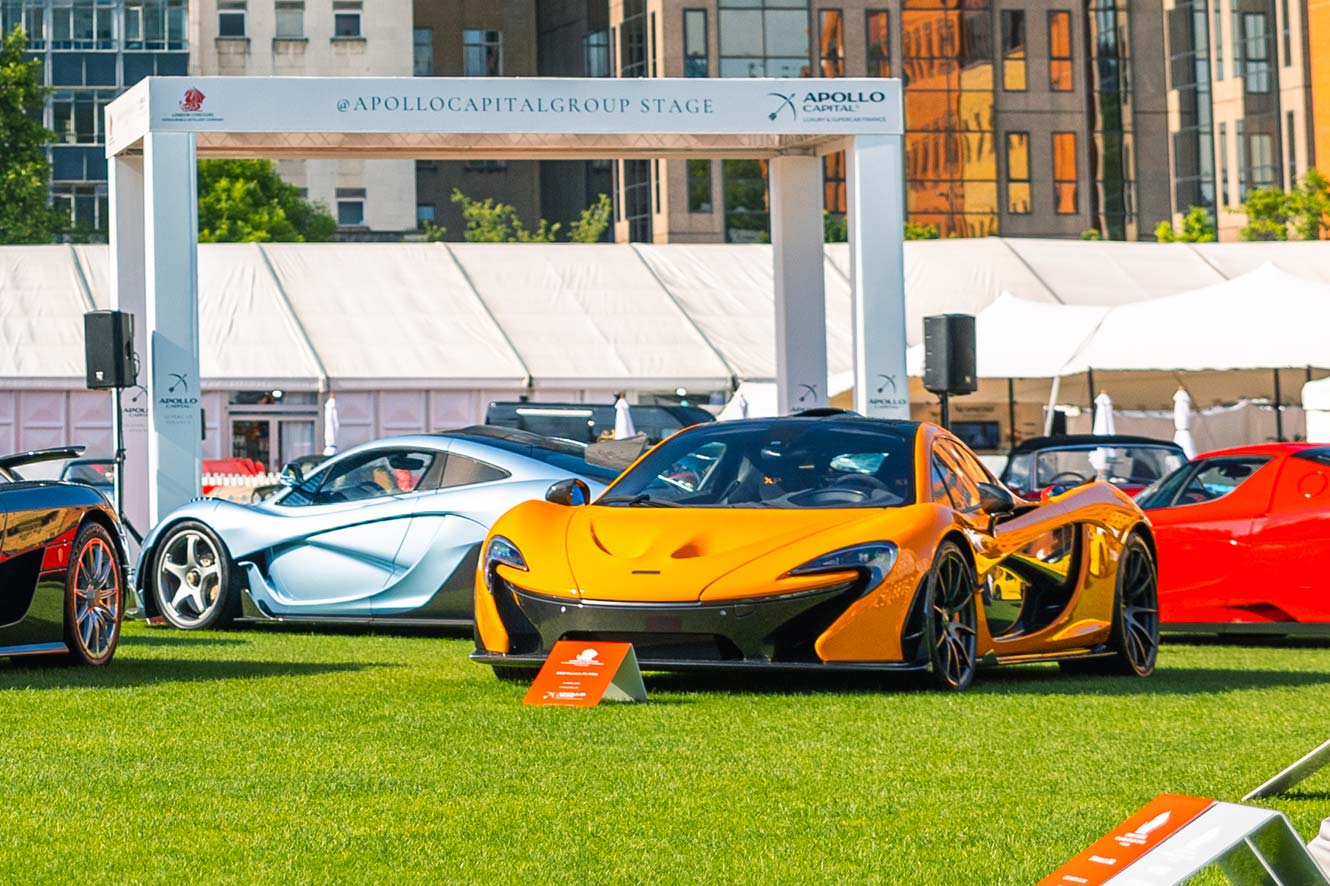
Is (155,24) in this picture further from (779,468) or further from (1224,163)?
(779,468)

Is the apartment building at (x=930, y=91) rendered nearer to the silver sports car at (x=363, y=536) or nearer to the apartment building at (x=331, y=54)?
the apartment building at (x=331, y=54)

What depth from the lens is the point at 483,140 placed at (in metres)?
23.1

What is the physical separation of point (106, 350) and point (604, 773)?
1458 centimetres

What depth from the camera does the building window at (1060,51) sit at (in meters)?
91.6

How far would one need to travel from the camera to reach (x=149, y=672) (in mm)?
10797

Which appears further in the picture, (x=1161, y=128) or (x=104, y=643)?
(x=1161, y=128)

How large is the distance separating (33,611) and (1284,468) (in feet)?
26.2

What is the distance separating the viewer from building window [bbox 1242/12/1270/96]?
105 metres

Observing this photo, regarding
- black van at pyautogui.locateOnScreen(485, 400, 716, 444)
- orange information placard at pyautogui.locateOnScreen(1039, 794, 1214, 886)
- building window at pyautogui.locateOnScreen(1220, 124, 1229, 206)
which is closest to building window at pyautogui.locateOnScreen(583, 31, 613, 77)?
building window at pyautogui.locateOnScreen(1220, 124, 1229, 206)

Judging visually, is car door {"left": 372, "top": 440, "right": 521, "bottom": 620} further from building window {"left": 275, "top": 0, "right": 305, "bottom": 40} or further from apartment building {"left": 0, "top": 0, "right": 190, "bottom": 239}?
building window {"left": 275, "top": 0, "right": 305, "bottom": 40}

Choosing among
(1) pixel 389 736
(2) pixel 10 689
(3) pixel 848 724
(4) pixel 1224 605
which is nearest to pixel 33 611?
(2) pixel 10 689

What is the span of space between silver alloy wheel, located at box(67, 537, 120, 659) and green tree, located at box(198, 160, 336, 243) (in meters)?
63.8

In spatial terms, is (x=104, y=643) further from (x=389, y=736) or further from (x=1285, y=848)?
(x=1285, y=848)

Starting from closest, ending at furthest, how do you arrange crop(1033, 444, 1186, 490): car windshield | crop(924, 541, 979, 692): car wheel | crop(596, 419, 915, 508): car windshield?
crop(924, 541, 979, 692): car wheel < crop(596, 419, 915, 508): car windshield < crop(1033, 444, 1186, 490): car windshield
